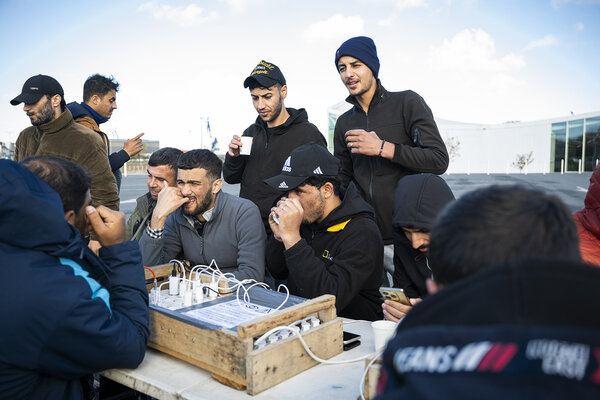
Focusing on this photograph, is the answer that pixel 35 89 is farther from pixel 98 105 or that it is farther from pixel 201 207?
pixel 201 207

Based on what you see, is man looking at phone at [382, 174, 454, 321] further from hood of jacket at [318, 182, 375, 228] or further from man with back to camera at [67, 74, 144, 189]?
man with back to camera at [67, 74, 144, 189]

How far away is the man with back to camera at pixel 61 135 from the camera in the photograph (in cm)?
416

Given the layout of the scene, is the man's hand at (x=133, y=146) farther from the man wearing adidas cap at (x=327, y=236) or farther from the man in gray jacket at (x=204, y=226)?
the man wearing adidas cap at (x=327, y=236)

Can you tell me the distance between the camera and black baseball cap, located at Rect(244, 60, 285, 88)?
12.8ft

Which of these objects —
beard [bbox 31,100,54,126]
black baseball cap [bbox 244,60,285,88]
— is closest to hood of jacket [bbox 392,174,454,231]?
black baseball cap [bbox 244,60,285,88]

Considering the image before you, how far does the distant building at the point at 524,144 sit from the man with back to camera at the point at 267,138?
2894 cm

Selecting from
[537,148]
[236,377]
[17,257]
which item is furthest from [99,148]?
[537,148]

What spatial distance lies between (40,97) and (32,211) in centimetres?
322

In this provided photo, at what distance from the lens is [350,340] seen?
2029mm

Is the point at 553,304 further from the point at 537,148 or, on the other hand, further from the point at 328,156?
the point at 537,148

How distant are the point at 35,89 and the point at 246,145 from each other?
80.6 inches

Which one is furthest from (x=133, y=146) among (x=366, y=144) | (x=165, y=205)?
(x=366, y=144)

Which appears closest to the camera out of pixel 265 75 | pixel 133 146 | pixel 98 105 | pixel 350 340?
pixel 350 340

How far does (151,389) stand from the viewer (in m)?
1.67
